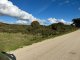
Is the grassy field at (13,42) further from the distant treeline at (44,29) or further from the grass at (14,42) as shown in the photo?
the distant treeline at (44,29)

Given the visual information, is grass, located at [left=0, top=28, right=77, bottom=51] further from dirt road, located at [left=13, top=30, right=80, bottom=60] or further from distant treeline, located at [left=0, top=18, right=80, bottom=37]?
distant treeline, located at [left=0, top=18, right=80, bottom=37]

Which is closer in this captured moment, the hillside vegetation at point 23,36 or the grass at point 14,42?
the grass at point 14,42

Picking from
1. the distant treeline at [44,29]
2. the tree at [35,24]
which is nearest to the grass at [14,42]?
the distant treeline at [44,29]

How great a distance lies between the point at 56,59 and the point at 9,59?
4074 millimetres

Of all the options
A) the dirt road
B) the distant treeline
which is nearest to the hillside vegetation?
the distant treeline

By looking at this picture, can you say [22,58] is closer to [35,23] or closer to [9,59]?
[9,59]

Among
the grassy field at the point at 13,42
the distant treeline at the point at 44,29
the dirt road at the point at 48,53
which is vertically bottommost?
the dirt road at the point at 48,53

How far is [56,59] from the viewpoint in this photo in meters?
10.3

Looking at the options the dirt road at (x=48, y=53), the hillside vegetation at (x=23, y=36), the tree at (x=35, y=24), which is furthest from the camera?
the tree at (x=35, y=24)

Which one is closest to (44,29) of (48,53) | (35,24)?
(35,24)

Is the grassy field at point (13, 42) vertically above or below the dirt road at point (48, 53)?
above

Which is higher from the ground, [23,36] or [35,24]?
[35,24]

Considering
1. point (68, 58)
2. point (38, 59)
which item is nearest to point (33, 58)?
point (38, 59)

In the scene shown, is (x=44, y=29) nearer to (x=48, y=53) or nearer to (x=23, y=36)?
(x=23, y=36)
